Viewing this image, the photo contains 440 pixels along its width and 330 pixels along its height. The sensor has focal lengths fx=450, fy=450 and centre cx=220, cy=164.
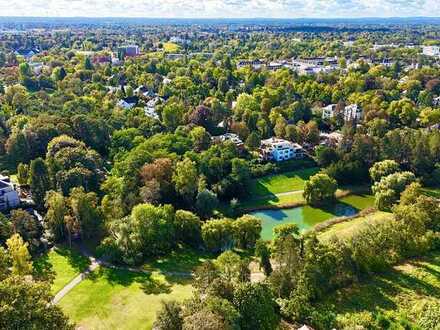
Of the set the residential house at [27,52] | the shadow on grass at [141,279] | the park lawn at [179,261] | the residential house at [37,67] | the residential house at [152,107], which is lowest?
the park lawn at [179,261]

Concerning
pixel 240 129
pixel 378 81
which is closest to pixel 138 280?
pixel 240 129

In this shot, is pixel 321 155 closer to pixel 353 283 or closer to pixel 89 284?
pixel 353 283

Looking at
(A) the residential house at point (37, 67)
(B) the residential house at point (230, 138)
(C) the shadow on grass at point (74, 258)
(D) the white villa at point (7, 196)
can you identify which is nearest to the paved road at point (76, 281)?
(C) the shadow on grass at point (74, 258)

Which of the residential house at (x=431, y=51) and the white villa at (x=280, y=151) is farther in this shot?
the residential house at (x=431, y=51)

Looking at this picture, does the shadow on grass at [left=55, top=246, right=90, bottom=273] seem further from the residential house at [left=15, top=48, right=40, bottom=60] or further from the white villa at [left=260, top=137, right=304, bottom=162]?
the residential house at [left=15, top=48, right=40, bottom=60]

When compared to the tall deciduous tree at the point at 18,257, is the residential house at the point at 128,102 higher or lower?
higher

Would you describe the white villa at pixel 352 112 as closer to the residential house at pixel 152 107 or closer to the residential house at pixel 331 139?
the residential house at pixel 331 139
